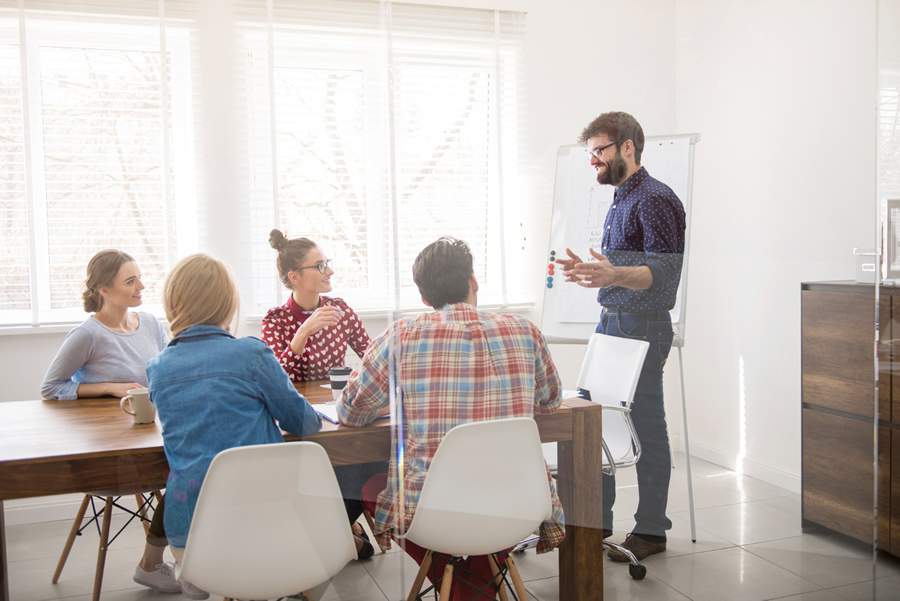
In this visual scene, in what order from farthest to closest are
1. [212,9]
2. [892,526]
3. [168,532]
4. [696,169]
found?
[892,526], [696,169], [212,9], [168,532]

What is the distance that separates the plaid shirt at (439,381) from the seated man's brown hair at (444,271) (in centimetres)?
4

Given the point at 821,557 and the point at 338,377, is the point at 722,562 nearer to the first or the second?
the point at 821,557

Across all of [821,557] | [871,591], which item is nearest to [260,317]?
[821,557]

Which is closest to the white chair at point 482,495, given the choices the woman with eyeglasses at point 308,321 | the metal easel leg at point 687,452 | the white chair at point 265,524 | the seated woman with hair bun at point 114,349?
the white chair at point 265,524

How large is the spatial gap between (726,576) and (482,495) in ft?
2.87

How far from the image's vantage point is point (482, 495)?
1.81 m

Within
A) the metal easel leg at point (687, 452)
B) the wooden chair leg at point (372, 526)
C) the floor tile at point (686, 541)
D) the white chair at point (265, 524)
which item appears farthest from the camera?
the floor tile at point (686, 541)

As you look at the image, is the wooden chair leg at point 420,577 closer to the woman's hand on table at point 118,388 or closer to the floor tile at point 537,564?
the floor tile at point 537,564

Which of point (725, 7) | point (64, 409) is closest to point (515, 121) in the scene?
point (725, 7)

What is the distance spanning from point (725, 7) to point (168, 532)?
6.19ft

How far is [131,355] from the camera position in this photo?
212cm

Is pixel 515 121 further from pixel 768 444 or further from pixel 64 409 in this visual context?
pixel 64 409

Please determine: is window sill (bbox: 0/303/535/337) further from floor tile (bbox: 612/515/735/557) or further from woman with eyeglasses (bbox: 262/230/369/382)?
floor tile (bbox: 612/515/735/557)

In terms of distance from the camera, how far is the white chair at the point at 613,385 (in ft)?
6.36
